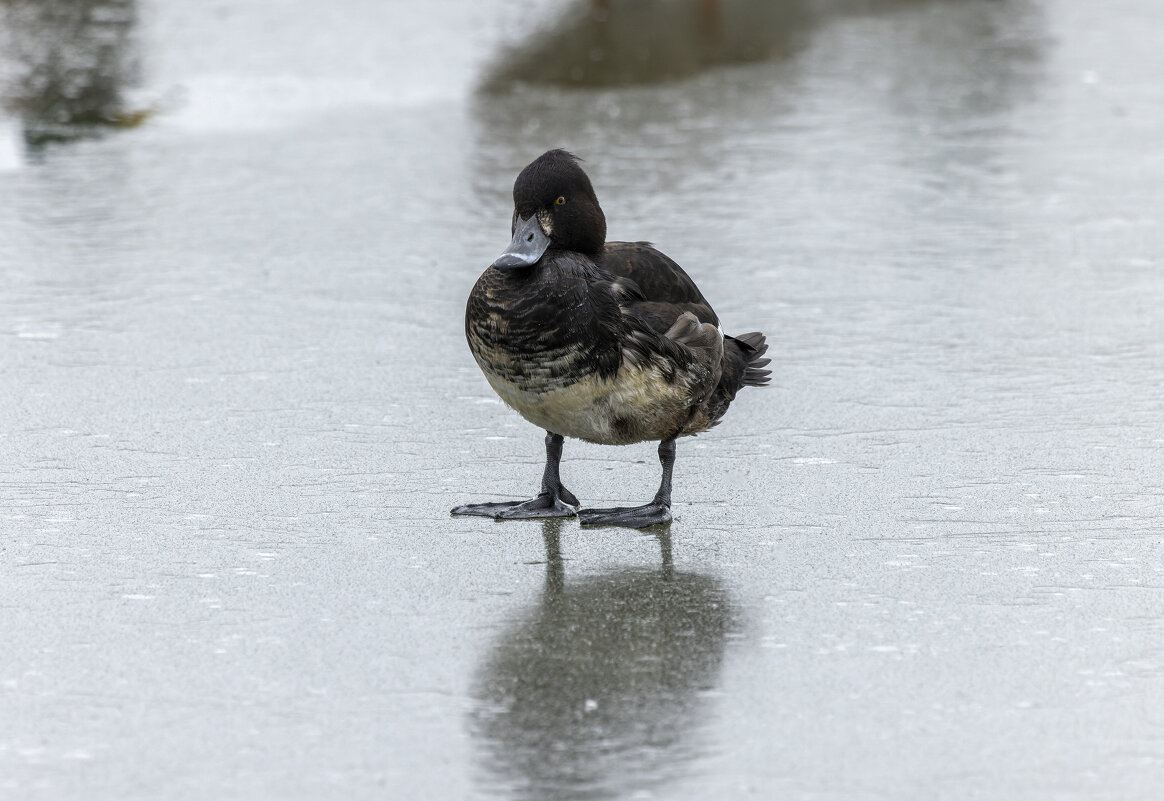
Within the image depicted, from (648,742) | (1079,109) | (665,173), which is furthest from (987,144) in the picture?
(648,742)

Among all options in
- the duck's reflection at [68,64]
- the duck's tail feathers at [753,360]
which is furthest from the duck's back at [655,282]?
the duck's reflection at [68,64]

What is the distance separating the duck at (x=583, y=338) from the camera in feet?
14.9

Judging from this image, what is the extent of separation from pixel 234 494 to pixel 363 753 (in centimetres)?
182

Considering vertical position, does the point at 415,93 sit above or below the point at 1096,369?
below

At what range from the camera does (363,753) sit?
3.29 meters

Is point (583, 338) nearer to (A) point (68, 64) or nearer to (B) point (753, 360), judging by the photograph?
(B) point (753, 360)

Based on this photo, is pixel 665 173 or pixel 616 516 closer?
pixel 616 516

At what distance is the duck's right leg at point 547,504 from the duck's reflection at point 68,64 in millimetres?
6682

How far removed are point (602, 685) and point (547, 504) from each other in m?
1.31

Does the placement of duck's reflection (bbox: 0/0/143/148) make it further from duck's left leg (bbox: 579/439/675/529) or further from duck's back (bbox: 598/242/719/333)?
duck's left leg (bbox: 579/439/675/529)

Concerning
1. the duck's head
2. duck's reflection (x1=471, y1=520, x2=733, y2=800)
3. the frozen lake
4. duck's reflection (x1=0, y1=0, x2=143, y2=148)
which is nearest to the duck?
the duck's head

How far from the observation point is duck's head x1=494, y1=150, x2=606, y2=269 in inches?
186

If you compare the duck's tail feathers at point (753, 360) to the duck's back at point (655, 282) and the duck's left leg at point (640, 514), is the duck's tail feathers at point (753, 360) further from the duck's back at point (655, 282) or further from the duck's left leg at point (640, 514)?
the duck's left leg at point (640, 514)

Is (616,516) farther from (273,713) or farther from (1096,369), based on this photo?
(1096,369)
